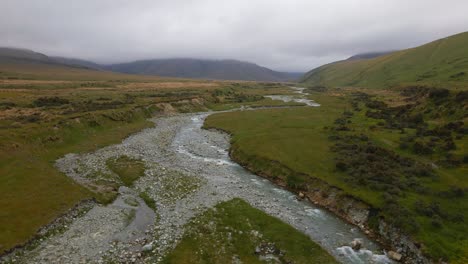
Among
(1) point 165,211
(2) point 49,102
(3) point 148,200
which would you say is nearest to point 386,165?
(1) point 165,211

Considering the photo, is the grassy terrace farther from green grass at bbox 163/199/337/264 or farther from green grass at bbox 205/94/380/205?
green grass at bbox 163/199/337/264

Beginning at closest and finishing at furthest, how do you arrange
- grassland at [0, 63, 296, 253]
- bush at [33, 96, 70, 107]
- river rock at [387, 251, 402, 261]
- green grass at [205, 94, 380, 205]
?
1. river rock at [387, 251, 402, 261]
2. grassland at [0, 63, 296, 253]
3. green grass at [205, 94, 380, 205]
4. bush at [33, 96, 70, 107]

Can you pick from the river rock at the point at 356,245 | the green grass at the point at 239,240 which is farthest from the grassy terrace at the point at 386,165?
the green grass at the point at 239,240

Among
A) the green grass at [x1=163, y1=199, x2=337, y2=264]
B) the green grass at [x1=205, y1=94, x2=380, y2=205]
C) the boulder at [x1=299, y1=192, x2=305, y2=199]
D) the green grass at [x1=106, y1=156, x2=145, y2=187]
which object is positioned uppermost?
the green grass at [x1=205, y1=94, x2=380, y2=205]

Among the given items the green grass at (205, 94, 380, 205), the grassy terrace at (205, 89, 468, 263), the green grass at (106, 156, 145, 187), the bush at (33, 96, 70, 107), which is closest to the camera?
the grassy terrace at (205, 89, 468, 263)

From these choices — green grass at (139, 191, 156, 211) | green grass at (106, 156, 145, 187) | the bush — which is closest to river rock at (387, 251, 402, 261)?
green grass at (139, 191, 156, 211)

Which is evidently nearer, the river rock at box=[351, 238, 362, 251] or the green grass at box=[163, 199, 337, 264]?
the green grass at box=[163, 199, 337, 264]

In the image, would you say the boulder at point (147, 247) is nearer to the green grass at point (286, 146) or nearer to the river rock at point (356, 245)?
the river rock at point (356, 245)
